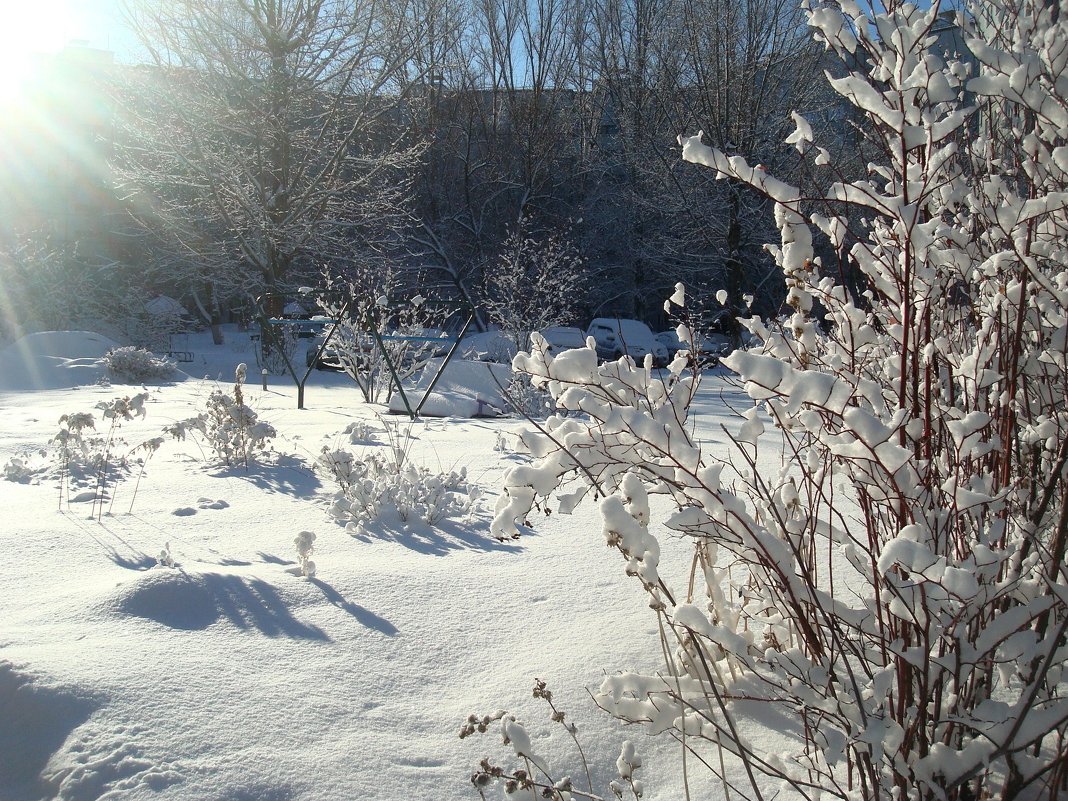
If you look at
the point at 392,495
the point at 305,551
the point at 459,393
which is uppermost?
the point at 305,551

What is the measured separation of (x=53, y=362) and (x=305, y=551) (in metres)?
10.5

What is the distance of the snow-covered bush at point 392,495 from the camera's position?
333cm

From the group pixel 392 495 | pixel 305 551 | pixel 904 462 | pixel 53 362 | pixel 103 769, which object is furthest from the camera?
pixel 53 362

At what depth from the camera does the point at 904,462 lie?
0.92 meters

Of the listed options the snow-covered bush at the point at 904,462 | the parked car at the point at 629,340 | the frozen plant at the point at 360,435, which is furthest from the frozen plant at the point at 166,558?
the parked car at the point at 629,340

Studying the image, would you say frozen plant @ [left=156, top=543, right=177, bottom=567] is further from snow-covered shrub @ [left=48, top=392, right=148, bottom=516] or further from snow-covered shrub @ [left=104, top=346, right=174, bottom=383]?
snow-covered shrub @ [left=104, top=346, right=174, bottom=383]

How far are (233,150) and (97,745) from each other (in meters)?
Result: 14.7

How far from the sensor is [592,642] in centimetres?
205

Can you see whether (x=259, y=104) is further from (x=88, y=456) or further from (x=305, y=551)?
(x=305, y=551)

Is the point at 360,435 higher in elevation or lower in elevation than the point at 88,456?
lower

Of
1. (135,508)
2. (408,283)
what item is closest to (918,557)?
(135,508)

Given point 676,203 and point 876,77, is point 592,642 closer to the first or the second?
point 876,77

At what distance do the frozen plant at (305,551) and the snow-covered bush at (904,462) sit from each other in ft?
4.49

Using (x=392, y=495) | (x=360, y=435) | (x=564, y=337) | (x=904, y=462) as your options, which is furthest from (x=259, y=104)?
(x=904, y=462)
